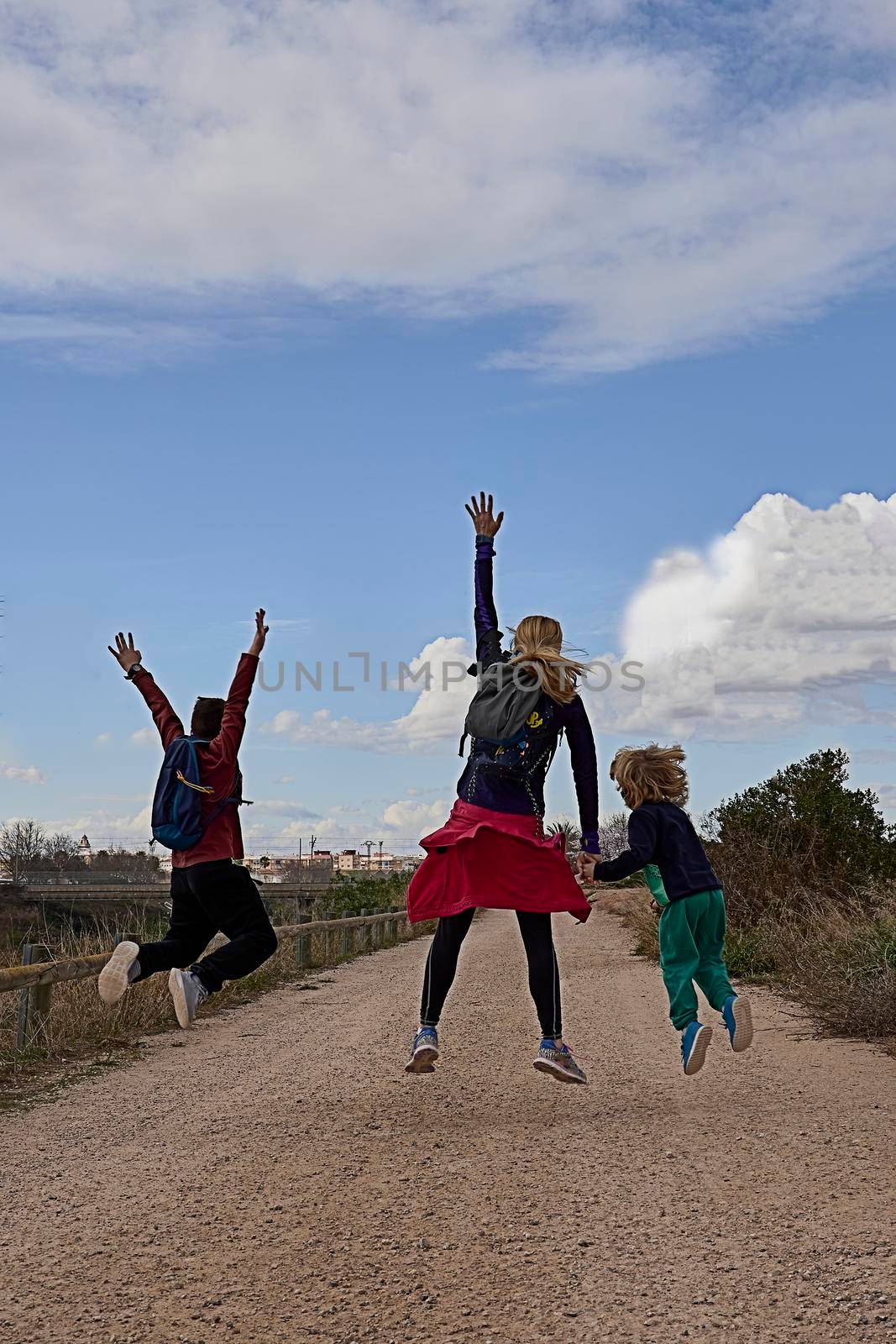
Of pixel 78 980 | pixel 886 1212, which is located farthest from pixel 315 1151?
pixel 78 980

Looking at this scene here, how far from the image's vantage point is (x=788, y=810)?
65.5 feet

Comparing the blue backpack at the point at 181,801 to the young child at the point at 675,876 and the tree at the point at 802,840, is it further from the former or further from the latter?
the tree at the point at 802,840

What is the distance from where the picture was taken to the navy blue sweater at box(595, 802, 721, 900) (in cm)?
608

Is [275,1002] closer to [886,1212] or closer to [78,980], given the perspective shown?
[78,980]

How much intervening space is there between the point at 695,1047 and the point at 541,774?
→ 57.9 inches

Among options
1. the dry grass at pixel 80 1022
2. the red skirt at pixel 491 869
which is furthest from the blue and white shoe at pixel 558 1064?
the dry grass at pixel 80 1022

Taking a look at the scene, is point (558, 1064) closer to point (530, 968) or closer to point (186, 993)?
point (530, 968)

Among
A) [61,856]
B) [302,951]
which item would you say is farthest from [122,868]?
[302,951]

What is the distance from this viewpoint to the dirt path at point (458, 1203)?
3648 mm

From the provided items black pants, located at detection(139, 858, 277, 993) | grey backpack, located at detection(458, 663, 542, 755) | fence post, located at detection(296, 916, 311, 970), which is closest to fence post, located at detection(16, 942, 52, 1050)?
black pants, located at detection(139, 858, 277, 993)

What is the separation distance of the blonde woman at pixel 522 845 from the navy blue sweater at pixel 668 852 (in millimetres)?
189

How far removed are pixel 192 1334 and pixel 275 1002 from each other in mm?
9869

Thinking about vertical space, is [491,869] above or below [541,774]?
below

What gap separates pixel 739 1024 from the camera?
5.91 metres
